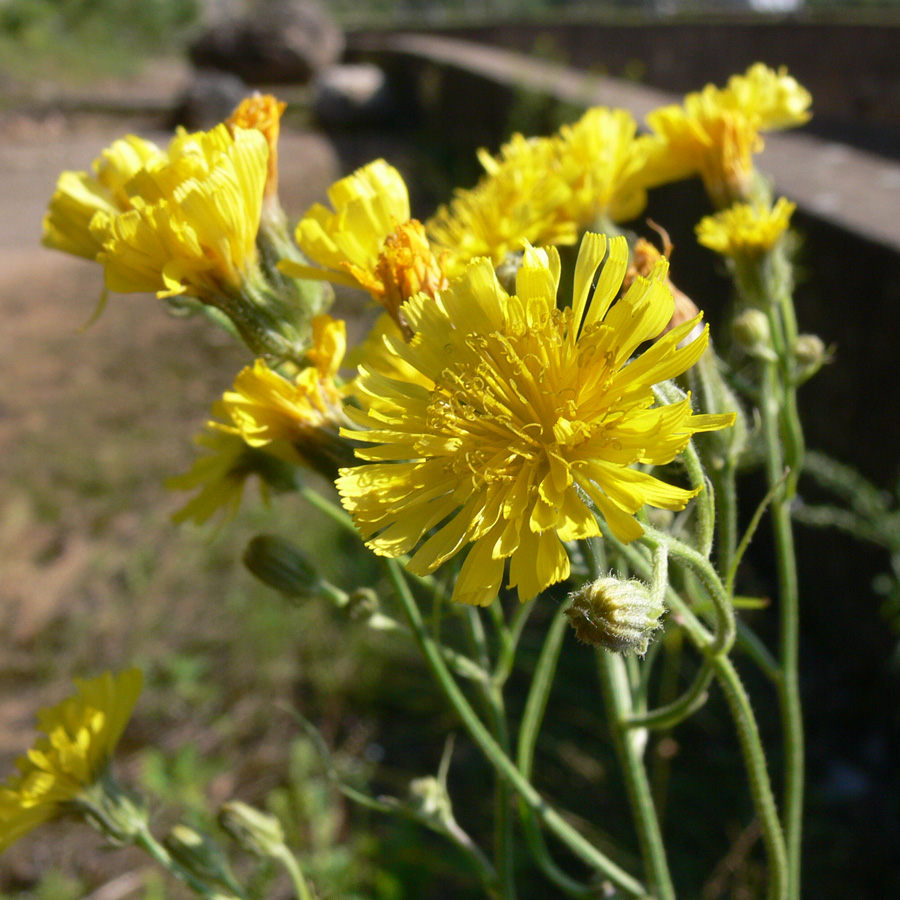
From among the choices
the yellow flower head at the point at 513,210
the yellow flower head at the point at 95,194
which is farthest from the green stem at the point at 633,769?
the yellow flower head at the point at 95,194

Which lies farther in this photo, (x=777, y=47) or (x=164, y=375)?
(x=777, y=47)

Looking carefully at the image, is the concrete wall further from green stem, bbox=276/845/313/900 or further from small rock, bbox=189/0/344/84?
green stem, bbox=276/845/313/900

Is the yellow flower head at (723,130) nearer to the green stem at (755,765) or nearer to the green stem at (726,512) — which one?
the green stem at (726,512)

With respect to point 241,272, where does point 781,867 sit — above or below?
below

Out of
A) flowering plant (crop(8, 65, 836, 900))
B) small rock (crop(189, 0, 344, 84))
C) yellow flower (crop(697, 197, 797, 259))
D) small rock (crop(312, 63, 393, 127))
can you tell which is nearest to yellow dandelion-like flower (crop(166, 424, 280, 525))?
flowering plant (crop(8, 65, 836, 900))

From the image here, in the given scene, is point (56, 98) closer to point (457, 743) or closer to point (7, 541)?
point (7, 541)

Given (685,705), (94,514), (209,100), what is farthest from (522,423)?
(209,100)

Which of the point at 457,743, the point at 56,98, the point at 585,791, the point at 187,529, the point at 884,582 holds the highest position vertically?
the point at 884,582

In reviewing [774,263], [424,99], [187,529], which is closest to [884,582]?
[774,263]
